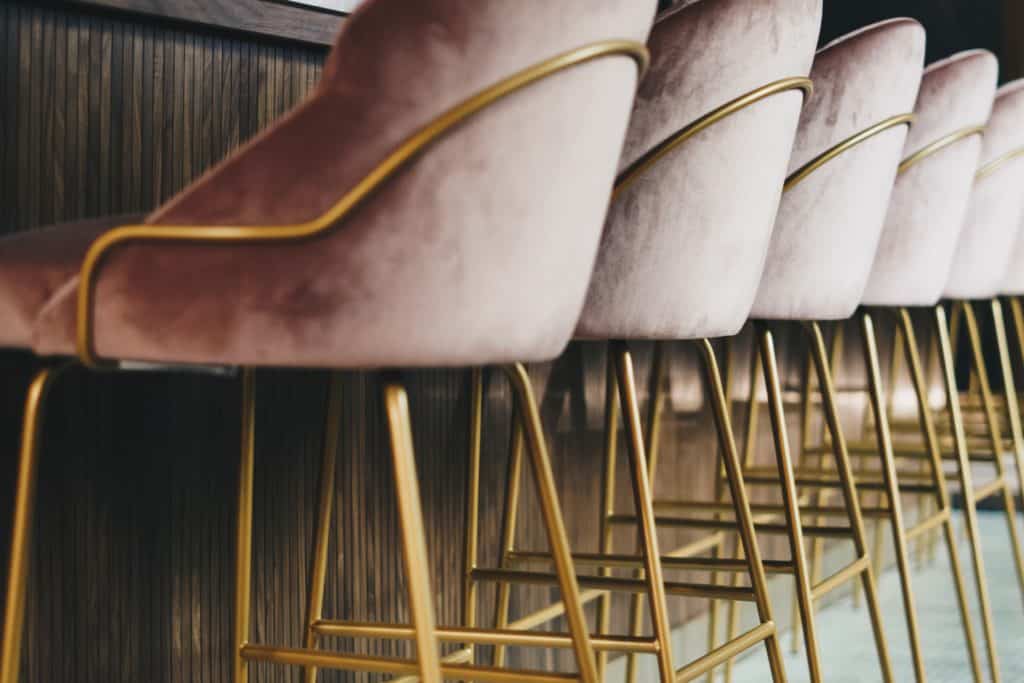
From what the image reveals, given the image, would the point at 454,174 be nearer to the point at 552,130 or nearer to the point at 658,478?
the point at 552,130

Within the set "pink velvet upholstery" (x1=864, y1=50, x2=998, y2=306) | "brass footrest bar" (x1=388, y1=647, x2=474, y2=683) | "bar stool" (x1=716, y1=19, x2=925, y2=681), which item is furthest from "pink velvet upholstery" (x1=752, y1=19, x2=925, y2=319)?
"brass footrest bar" (x1=388, y1=647, x2=474, y2=683)

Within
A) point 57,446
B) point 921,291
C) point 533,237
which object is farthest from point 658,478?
point 533,237

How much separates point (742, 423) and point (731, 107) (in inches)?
63.9

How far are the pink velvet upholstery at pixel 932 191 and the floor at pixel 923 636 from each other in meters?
0.85

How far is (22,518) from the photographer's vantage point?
97 centimetres

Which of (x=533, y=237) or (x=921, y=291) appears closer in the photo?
(x=533, y=237)

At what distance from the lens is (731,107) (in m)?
1.36

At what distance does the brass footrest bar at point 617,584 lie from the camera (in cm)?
161

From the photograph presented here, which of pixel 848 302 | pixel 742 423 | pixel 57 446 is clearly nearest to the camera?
pixel 57 446

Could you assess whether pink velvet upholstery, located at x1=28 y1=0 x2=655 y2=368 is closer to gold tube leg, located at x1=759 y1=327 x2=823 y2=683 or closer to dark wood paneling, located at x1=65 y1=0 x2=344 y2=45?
dark wood paneling, located at x1=65 y1=0 x2=344 y2=45

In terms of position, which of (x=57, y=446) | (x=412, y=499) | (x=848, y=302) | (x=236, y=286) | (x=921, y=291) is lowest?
(x=412, y=499)

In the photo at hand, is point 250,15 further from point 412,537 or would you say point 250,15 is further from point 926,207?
point 926,207

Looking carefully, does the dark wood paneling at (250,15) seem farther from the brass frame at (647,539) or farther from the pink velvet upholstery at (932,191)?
the pink velvet upholstery at (932,191)

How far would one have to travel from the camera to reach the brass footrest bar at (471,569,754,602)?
1608 millimetres
